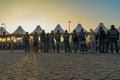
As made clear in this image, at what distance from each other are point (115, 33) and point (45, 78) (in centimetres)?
1839

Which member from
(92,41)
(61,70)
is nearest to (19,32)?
(92,41)

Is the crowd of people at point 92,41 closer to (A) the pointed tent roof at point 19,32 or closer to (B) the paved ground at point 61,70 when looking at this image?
(B) the paved ground at point 61,70

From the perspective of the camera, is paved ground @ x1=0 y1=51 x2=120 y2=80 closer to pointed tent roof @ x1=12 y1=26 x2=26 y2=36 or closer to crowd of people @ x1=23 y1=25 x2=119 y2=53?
crowd of people @ x1=23 y1=25 x2=119 y2=53

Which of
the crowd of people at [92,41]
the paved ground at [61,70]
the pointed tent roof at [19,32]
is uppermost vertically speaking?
the pointed tent roof at [19,32]

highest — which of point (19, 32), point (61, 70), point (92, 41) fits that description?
point (19, 32)

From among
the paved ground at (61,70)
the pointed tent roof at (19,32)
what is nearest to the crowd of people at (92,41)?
the paved ground at (61,70)

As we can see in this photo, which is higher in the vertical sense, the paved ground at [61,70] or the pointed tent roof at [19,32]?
the pointed tent roof at [19,32]

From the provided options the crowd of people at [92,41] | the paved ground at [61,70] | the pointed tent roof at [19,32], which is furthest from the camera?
the pointed tent roof at [19,32]

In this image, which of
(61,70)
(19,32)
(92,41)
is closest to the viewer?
(61,70)

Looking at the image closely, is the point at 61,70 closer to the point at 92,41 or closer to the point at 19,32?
the point at 92,41

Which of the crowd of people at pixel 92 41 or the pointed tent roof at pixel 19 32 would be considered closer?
the crowd of people at pixel 92 41

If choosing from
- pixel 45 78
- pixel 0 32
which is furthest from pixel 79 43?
pixel 0 32

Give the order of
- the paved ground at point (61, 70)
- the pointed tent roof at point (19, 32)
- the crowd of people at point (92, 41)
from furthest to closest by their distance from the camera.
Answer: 1. the pointed tent roof at point (19, 32)
2. the crowd of people at point (92, 41)
3. the paved ground at point (61, 70)

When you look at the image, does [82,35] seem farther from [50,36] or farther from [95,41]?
[50,36]
